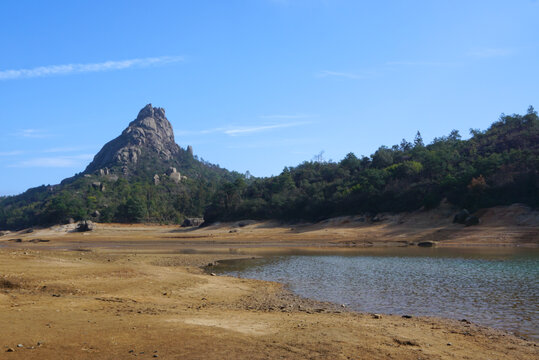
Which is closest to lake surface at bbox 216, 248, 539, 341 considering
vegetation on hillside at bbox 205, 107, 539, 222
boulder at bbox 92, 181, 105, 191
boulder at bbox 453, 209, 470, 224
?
boulder at bbox 453, 209, 470, 224

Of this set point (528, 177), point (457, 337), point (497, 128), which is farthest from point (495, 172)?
point (457, 337)

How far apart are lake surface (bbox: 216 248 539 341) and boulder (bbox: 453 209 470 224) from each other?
70.5ft

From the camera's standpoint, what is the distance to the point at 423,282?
70.9ft

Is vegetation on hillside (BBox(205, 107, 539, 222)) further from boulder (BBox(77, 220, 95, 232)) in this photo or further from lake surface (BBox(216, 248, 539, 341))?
lake surface (BBox(216, 248, 539, 341))

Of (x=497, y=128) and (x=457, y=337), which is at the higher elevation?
(x=497, y=128)

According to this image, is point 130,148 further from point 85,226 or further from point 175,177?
point 85,226

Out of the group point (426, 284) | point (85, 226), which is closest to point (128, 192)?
point (85, 226)

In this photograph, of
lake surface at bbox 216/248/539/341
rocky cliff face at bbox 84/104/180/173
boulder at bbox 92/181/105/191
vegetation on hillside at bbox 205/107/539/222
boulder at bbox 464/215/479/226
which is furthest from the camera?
rocky cliff face at bbox 84/104/180/173

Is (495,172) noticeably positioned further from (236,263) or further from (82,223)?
(82,223)

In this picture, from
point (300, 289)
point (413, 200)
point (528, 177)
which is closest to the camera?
point (300, 289)

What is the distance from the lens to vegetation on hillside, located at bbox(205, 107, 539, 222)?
5875 cm

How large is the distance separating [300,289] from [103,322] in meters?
11.3

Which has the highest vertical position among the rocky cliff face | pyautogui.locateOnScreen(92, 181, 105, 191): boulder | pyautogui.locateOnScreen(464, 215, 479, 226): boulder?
the rocky cliff face

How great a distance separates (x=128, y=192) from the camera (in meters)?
137
